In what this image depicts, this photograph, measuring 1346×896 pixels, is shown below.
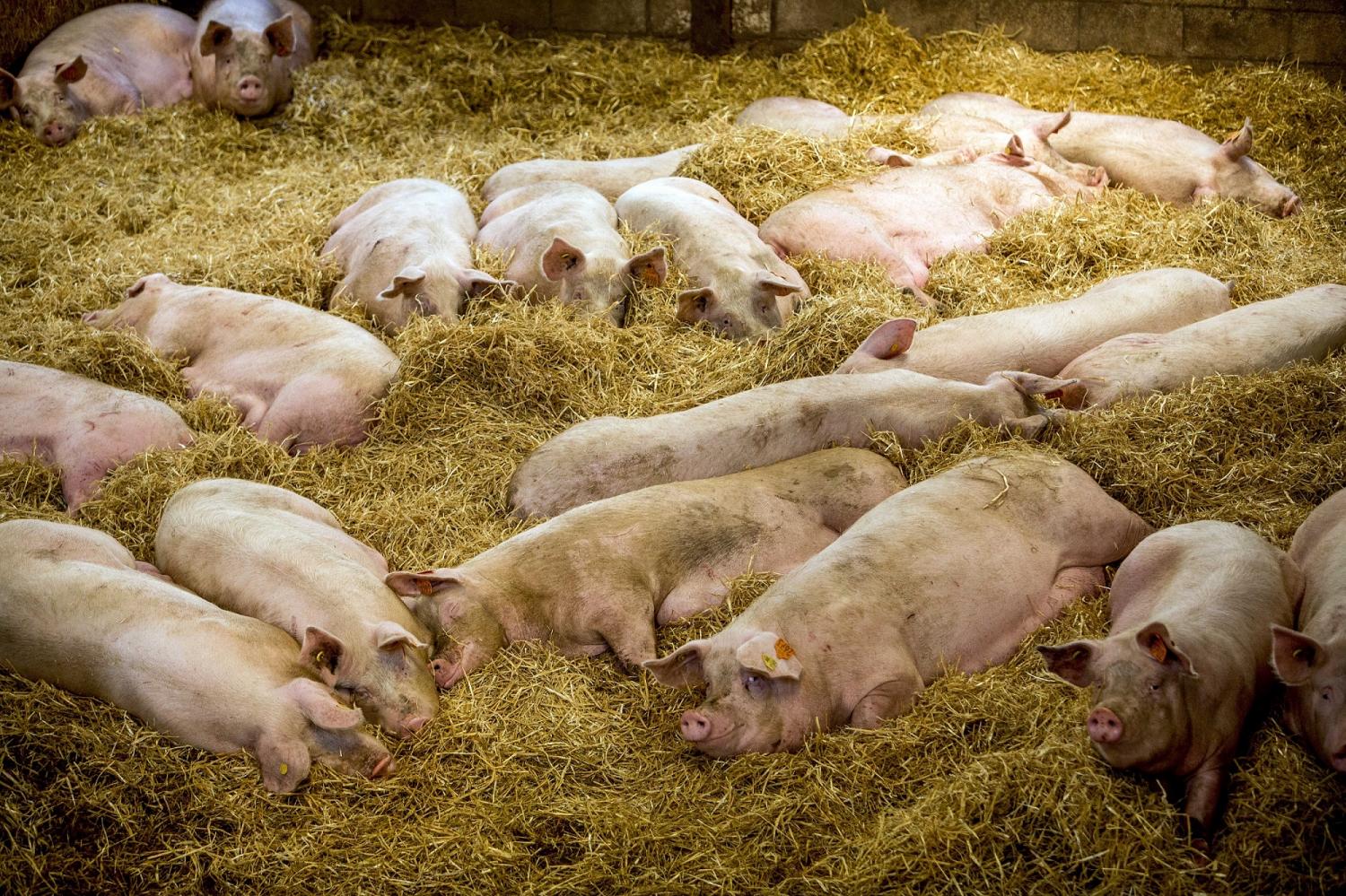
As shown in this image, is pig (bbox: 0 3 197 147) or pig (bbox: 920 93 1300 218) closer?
pig (bbox: 920 93 1300 218)

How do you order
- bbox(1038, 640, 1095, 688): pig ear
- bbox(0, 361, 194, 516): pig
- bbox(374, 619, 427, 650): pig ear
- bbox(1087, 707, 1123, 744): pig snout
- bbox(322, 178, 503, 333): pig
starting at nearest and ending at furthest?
bbox(1087, 707, 1123, 744): pig snout
bbox(1038, 640, 1095, 688): pig ear
bbox(374, 619, 427, 650): pig ear
bbox(0, 361, 194, 516): pig
bbox(322, 178, 503, 333): pig

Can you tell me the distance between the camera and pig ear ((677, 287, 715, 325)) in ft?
18.4

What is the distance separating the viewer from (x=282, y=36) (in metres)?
8.58

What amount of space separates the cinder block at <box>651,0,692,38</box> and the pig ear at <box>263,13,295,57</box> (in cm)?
274

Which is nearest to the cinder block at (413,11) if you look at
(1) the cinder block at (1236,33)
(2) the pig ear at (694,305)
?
(2) the pig ear at (694,305)

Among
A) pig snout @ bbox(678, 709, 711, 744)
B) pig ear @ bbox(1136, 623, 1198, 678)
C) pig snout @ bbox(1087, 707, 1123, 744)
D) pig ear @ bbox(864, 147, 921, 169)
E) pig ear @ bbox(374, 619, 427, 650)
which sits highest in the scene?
pig ear @ bbox(864, 147, 921, 169)

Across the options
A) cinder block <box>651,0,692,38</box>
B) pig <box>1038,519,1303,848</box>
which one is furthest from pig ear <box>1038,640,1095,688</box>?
cinder block <box>651,0,692,38</box>

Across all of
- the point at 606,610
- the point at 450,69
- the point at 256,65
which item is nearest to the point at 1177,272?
the point at 606,610

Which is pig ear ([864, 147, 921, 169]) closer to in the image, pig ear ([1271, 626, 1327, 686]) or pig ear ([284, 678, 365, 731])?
pig ear ([1271, 626, 1327, 686])

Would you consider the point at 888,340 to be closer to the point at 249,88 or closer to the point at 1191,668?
the point at 1191,668

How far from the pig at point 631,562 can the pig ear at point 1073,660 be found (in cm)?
112

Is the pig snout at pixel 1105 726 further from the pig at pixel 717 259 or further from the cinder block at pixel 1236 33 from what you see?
the cinder block at pixel 1236 33

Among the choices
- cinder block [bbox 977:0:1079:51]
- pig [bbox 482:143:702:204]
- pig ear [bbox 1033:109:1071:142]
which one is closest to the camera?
pig [bbox 482:143:702:204]

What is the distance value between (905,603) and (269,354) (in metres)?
3.04
